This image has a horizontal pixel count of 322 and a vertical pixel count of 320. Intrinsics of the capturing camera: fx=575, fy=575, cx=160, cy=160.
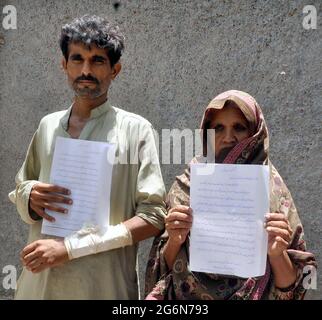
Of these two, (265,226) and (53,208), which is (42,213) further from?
(265,226)

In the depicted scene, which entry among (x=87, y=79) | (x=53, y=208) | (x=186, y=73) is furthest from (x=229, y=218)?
(x=186, y=73)

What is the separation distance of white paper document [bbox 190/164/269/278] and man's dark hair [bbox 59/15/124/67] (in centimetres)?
65

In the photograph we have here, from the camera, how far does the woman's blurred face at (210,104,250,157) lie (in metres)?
2.10

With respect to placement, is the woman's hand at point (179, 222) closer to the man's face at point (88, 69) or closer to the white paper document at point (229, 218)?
the white paper document at point (229, 218)

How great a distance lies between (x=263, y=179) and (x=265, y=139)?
0.21m

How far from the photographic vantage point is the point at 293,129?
3.24 meters

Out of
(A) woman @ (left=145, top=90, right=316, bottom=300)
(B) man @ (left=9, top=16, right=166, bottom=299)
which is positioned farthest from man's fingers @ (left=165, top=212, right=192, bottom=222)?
(B) man @ (left=9, top=16, right=166, bottom=299)

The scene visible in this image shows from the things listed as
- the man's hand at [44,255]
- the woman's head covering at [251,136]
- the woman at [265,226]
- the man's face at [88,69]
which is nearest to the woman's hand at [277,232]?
the woman at [265,226]

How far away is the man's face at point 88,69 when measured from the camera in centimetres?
230

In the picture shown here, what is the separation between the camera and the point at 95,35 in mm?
2305

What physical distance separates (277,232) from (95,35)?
3.50ft

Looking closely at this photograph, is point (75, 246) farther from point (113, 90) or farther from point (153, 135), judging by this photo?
point (113, 90)
